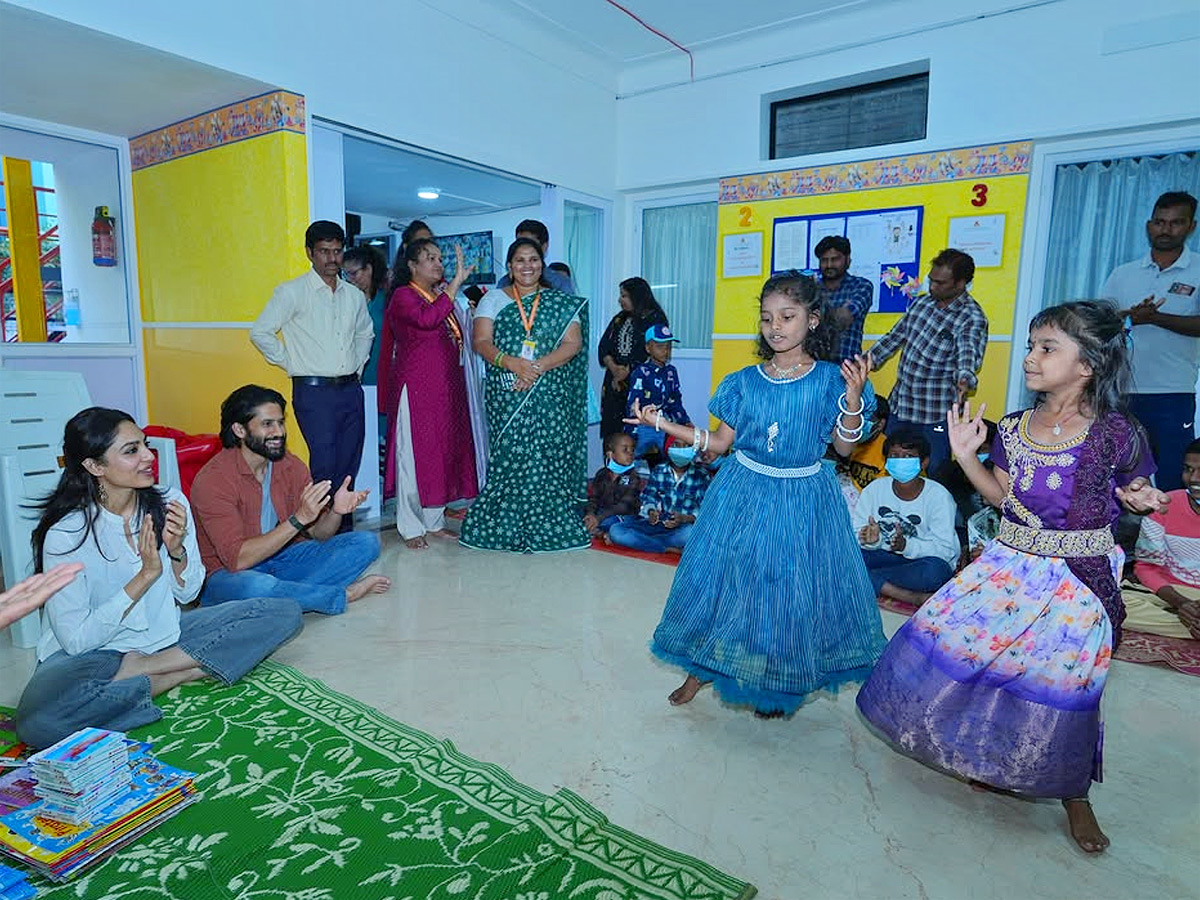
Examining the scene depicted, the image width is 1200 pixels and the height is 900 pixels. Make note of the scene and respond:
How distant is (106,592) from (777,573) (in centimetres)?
186

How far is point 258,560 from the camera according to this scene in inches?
110

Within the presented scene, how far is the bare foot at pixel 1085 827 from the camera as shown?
1.73 meters

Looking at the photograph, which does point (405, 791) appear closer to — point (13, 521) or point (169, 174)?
point (13, 521)

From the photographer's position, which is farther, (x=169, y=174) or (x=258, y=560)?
(x=169, y=174)

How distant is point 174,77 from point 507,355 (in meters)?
1.97

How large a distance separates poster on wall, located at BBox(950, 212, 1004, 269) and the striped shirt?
3.34 feet

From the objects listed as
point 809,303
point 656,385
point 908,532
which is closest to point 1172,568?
point 908,532

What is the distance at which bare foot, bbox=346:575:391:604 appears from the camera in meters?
3.20

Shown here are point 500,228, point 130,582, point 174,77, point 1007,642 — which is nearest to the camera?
point 1007,642

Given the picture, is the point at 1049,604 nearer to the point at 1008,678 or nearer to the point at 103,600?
the point at 1008,678

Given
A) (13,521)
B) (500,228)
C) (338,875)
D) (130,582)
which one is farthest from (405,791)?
(500,228)

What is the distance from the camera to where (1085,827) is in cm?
175

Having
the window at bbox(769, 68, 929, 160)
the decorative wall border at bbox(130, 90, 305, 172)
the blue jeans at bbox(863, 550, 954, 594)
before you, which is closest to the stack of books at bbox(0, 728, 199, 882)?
the blue jeans at bbox(863, 550, 954, 594)

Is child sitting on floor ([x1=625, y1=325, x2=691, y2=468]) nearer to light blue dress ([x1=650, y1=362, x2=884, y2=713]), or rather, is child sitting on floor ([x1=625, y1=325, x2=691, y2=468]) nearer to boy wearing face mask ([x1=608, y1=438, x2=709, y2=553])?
boy wearing face mask ([x1=608, y1=438, x2=709, y2=553])
